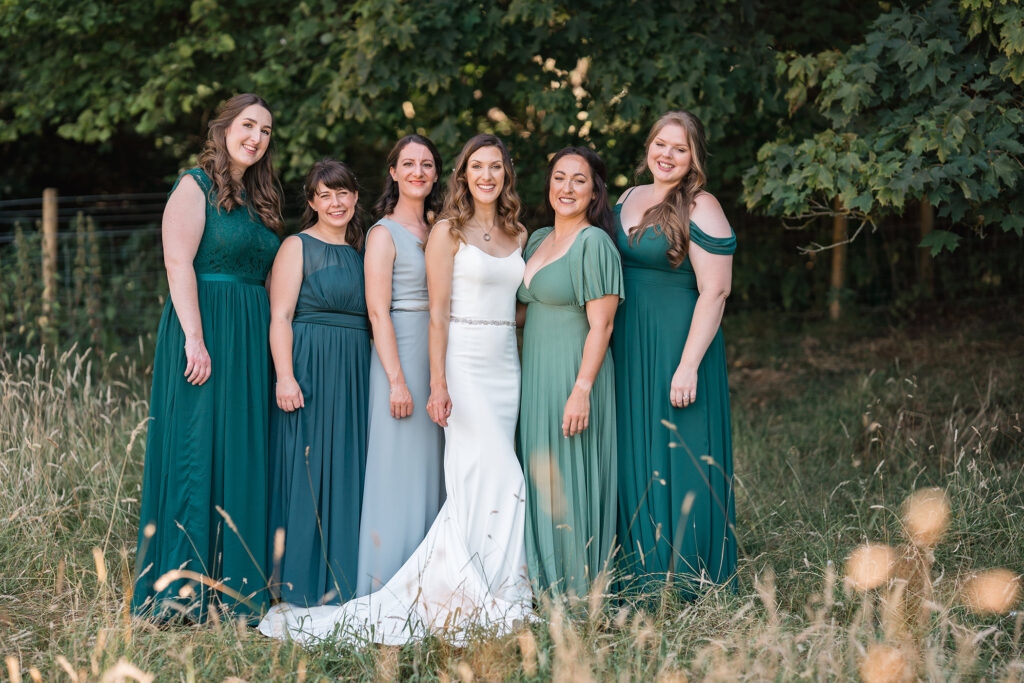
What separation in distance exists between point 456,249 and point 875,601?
7.29 ft

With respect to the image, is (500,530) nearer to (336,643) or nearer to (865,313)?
(336,643)

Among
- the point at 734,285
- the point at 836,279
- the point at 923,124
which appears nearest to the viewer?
the point at 923,124

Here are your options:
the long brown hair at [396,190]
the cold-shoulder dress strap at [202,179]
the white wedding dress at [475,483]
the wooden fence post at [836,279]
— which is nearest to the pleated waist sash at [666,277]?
the white wedding dress at [475,483]

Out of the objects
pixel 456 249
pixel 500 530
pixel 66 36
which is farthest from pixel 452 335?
pixel 66 36

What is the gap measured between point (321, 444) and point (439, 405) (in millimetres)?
536

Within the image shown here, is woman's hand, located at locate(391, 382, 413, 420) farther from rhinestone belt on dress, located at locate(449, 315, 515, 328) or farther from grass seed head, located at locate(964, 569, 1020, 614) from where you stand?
grass seed head, located at locate(964, 569, 1020, 614)

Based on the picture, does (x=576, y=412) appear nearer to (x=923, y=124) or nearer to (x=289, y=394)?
(x=289, y=394)

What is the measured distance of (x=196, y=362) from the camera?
3658 millimetres

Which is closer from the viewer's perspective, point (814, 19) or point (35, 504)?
point (35, 504)

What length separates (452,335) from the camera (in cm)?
380

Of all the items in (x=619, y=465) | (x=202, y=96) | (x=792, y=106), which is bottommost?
(x=619, y=465)

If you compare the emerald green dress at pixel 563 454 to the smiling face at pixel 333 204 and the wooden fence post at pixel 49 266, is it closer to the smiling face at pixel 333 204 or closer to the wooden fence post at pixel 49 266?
Answer: the smiling face at pixel 333 204

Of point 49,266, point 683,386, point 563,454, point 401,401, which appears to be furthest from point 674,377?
point 49,266

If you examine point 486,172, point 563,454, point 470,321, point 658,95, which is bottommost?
point 563,454
